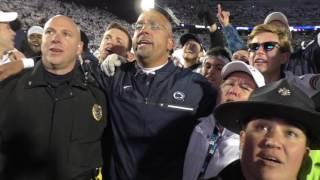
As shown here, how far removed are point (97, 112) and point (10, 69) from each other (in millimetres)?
725

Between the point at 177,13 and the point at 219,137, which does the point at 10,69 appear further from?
the point at 177,13

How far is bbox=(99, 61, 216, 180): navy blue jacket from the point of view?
3.24 meters

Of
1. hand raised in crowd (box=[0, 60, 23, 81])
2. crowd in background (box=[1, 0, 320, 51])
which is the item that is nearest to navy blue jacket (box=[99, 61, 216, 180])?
hand raised in crowd (box=[0, 60, 23, 81])

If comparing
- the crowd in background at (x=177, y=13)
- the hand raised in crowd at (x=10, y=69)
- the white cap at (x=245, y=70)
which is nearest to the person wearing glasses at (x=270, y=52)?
the white cap at (x=245, y=70)

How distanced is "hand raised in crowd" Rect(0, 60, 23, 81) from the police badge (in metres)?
0.62

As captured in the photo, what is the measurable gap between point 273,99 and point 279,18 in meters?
2.97

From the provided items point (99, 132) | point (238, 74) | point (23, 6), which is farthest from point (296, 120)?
point (23, 6)

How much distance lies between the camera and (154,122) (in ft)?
10.7

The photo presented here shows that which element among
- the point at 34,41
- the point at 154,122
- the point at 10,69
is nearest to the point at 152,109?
the point at 154,122

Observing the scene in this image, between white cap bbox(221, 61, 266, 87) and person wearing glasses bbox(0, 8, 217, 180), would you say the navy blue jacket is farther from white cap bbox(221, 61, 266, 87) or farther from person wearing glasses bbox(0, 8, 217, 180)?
white cap bbox(221, 61, 266, 87)

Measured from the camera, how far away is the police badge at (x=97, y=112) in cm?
329

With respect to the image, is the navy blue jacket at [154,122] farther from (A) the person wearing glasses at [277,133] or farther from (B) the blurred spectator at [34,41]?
(B) the blurred spectator at [34,41]

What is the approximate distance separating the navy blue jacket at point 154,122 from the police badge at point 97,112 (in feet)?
0.33

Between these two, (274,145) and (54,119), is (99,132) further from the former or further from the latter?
(274,145)
